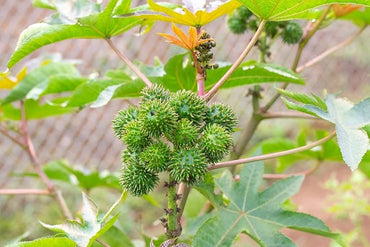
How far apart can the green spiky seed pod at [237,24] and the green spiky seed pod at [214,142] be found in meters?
0.65

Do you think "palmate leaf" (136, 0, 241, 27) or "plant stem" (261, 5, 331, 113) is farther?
"plant stem" (261, 5, 331, 113)

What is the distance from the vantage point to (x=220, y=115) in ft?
3.59

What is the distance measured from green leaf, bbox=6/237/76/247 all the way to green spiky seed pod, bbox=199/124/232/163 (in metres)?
0.33

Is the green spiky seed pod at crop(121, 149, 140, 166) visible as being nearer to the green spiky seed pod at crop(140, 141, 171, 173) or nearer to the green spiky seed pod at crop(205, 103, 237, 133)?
the green spiky seed pod at crop(140, 141, 171, 173)

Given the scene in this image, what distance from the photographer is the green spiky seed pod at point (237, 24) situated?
5.32 ft

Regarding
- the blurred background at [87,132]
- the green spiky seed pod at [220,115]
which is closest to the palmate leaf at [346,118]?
the green spiky seed pod at [220,115]

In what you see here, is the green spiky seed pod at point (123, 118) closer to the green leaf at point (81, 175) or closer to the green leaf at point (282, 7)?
the green leaf at point (282, 7)

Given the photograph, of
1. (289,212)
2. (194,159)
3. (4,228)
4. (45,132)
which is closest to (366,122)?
(289,212)

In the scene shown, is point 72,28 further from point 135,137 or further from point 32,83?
point 32,83

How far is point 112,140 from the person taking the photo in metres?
6.07

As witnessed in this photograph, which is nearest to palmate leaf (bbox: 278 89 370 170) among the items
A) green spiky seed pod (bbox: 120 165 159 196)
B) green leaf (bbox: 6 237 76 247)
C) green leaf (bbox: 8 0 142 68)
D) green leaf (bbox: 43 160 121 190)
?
green spiky seed pod (bbox: 120 165 159 196)

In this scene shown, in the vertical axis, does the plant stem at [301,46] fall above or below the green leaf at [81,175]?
above

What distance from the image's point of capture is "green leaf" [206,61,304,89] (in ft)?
4.30

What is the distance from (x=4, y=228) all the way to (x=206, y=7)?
4.18 meters
